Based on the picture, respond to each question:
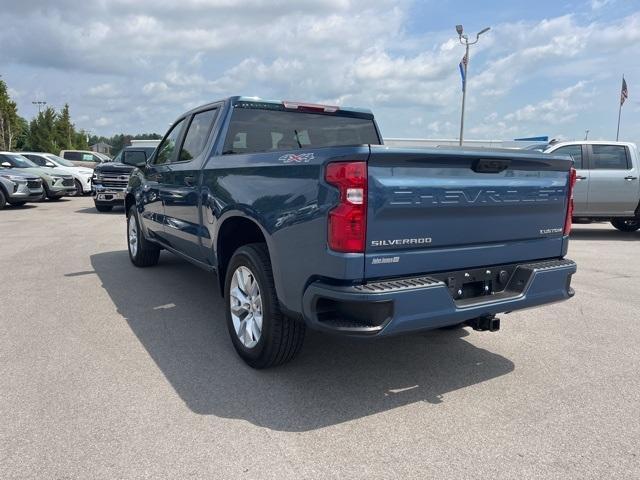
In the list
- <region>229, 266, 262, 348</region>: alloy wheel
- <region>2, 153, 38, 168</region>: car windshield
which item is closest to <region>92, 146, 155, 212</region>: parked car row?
<region>2, 153, 38, 168</region>: car windshield

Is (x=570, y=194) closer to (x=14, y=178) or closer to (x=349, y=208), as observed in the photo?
(x=349, y=208)

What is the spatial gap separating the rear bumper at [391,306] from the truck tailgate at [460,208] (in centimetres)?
14

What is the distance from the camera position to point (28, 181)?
53.9 ft

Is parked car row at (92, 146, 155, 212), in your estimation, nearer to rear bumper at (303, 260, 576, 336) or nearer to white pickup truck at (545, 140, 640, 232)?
white pickup truck at (545, 140, 640, 232)

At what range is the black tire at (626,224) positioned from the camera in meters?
11.9

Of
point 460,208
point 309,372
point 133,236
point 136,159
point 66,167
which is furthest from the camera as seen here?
point 66,167

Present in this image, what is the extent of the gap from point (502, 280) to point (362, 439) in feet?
4.69

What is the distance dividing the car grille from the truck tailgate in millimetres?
13340

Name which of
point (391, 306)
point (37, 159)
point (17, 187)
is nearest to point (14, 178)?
point (17, 187)

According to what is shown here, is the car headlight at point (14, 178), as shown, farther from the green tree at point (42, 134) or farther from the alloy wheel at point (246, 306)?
the green tree at point (42, 134)

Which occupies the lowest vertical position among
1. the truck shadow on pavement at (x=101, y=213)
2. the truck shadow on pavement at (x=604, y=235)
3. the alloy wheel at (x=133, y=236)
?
the truck shadow on pavement at (x=101, y=213)

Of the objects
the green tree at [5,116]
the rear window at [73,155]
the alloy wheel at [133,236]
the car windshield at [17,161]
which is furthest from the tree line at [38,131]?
the alloy wheel at [133,236]

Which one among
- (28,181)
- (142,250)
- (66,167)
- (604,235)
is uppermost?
(66,167)

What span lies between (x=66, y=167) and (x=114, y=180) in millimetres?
7122
